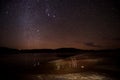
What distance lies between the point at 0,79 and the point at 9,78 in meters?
0.76

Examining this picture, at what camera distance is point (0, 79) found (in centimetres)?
1916

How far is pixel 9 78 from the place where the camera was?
771 inches

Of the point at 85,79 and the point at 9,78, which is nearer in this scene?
the point at 85,79

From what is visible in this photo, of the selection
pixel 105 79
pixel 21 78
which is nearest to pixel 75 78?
pixel 105 79

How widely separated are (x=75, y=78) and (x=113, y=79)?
2831mm

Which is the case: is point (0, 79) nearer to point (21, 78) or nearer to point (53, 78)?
point (21, 78)

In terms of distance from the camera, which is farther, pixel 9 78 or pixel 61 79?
pixel 9 78

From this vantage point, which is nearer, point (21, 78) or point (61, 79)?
point (61, 79)

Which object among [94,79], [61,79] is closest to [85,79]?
[94,79]

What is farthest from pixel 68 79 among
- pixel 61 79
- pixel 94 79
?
pixel 94 79

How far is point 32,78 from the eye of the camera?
62.0 ft

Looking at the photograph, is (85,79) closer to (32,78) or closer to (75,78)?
(75,78)

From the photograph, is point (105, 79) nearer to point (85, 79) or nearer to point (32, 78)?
point (85, 79)

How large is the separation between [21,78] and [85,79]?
516cm
